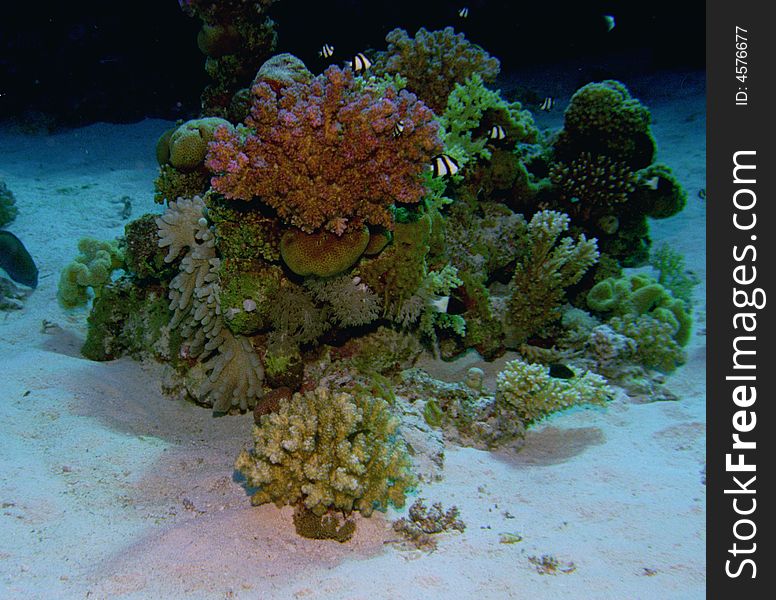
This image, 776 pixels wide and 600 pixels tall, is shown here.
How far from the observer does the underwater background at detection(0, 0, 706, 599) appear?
2.74 metres

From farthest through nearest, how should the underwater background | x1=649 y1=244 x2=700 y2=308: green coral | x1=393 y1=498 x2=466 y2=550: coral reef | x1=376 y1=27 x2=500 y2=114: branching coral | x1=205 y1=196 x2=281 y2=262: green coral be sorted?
x1=649 y1=244 x2=700 y2=308: green coral → x1=376 y1=27 x2=500 y2=114: branching coral → x1=205 y1=196 x2=281 y2=262: green coral → x1=393 y1=498 x2=466 y2=550: coral reef → the underwater background

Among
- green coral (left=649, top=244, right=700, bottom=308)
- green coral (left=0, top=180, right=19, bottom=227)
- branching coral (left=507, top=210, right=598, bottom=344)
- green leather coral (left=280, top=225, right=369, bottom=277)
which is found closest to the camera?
green leather coral (left=280, top=225, right=369, bottom=277)

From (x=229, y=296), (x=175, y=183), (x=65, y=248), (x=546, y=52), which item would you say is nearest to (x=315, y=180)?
(x=229, y=296)

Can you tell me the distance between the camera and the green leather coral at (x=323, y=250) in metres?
3.82

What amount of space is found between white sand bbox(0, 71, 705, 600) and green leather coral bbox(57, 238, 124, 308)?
69 cm

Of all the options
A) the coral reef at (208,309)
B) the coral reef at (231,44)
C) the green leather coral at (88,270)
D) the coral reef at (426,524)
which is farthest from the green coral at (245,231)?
the coral reef at (231,44)

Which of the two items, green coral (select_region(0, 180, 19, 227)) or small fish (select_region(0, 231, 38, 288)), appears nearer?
small fish (select_region(0, 231, 38, 288))

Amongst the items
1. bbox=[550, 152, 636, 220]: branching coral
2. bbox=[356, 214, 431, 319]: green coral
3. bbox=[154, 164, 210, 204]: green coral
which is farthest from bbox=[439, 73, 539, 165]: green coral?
bbox=[154, 164, 210, 204]: green coral

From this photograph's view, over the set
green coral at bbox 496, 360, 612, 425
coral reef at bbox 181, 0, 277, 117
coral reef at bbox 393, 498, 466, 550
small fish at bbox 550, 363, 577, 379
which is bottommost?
coral reef at bbox 393, 498, 466, 550

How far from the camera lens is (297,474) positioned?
294 centimetres

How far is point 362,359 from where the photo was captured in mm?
5023

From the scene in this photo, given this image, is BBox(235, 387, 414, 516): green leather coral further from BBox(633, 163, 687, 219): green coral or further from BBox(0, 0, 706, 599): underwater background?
BBox(633, 163, 687, 219): green coral

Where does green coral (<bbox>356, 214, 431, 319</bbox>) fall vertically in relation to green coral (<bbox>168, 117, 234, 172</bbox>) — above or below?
below
